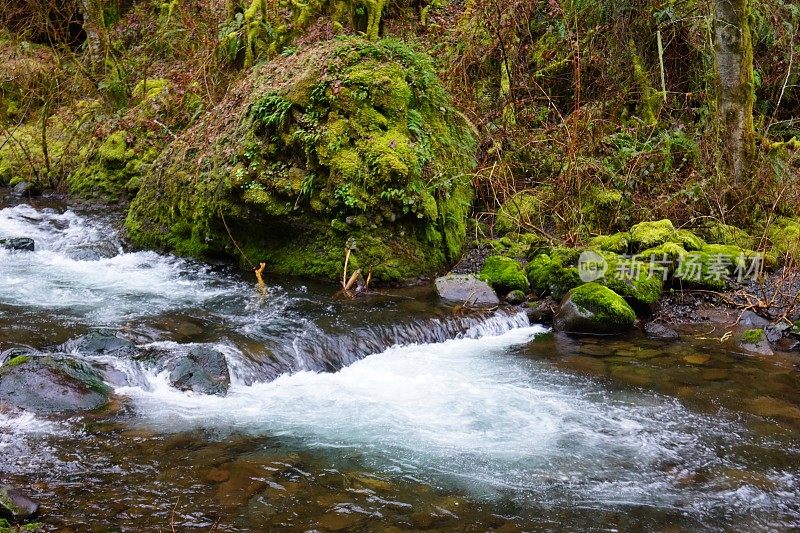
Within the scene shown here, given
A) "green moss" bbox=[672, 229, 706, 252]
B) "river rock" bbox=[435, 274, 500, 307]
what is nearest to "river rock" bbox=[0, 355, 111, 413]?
"river rock" bbox=[435, 274, 500, 307]

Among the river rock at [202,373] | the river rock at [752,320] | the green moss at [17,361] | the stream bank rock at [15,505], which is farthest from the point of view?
the river rock at [752,320]

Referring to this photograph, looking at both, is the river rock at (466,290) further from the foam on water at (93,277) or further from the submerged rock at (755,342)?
the submerged rock at (755,342)

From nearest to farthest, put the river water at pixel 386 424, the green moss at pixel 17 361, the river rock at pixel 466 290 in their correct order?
1. the river water at pixel 386 424
2. the green moss at pixel 17 361
3. the river rock at pixel 466 290

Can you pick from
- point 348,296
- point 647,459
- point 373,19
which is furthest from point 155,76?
point 647,459

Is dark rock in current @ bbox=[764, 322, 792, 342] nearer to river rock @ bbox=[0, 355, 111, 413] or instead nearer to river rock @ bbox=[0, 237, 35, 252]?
river rock @ bbox=[0, 355, 111, 413]

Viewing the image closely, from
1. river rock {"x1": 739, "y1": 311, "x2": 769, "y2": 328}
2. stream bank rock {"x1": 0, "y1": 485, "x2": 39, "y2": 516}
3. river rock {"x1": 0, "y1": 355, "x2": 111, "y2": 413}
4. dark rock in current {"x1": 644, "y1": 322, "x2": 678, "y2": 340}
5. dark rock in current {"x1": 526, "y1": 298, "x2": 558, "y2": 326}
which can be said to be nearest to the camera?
stream bank rock {"x1": 0, "y1": 485, "x2": 39, "y2": 516}

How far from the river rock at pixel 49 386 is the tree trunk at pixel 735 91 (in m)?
8.62

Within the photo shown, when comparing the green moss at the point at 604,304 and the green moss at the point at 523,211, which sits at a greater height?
the green moss at the point at 523,211

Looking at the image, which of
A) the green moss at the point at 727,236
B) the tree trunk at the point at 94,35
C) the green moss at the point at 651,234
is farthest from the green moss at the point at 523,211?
the tree trunk at the point at 94,35

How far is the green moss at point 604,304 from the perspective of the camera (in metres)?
7.84

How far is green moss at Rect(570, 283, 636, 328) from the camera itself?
784 cm

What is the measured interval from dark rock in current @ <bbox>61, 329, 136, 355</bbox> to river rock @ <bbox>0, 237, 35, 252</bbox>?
4.29 m

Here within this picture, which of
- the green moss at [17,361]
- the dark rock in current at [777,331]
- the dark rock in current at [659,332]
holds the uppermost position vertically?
the green moss at [17,361]

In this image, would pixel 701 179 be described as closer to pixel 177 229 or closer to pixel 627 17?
pixel 627 17
